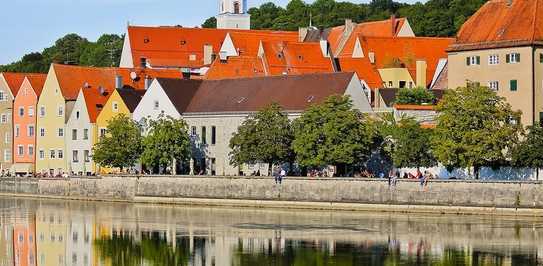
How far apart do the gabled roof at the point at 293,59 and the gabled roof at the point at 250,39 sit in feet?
42.3

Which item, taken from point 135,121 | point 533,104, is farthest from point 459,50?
point 135,121

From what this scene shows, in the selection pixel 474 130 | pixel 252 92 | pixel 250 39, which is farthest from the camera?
pixel 250 39

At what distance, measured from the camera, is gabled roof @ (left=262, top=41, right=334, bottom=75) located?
A: 11962 cm

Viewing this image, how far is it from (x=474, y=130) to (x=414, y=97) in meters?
19.4

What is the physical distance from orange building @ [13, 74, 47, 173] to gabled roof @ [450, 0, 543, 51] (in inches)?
1613

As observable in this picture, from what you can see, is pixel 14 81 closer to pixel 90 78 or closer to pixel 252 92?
pixel 90 78

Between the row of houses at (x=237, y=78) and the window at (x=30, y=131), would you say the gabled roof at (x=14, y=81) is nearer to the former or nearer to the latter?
the row of houses at (x=237, y=78)

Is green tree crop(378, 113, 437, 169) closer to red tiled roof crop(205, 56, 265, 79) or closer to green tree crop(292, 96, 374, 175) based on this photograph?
green tree crop(292, 96, 374, 175)

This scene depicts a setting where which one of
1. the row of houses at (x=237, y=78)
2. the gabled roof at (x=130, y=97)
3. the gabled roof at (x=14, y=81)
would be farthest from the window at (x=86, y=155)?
the gabled roof at (x=14, y=81)

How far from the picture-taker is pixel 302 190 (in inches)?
3401

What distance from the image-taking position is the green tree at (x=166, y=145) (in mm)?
101125

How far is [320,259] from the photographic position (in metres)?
59.8

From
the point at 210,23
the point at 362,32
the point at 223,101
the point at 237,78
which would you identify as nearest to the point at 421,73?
the point at 237,78

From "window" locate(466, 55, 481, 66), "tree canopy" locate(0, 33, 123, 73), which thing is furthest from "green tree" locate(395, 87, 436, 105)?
"tree canopy" locate(0, 33, 123, 73)
